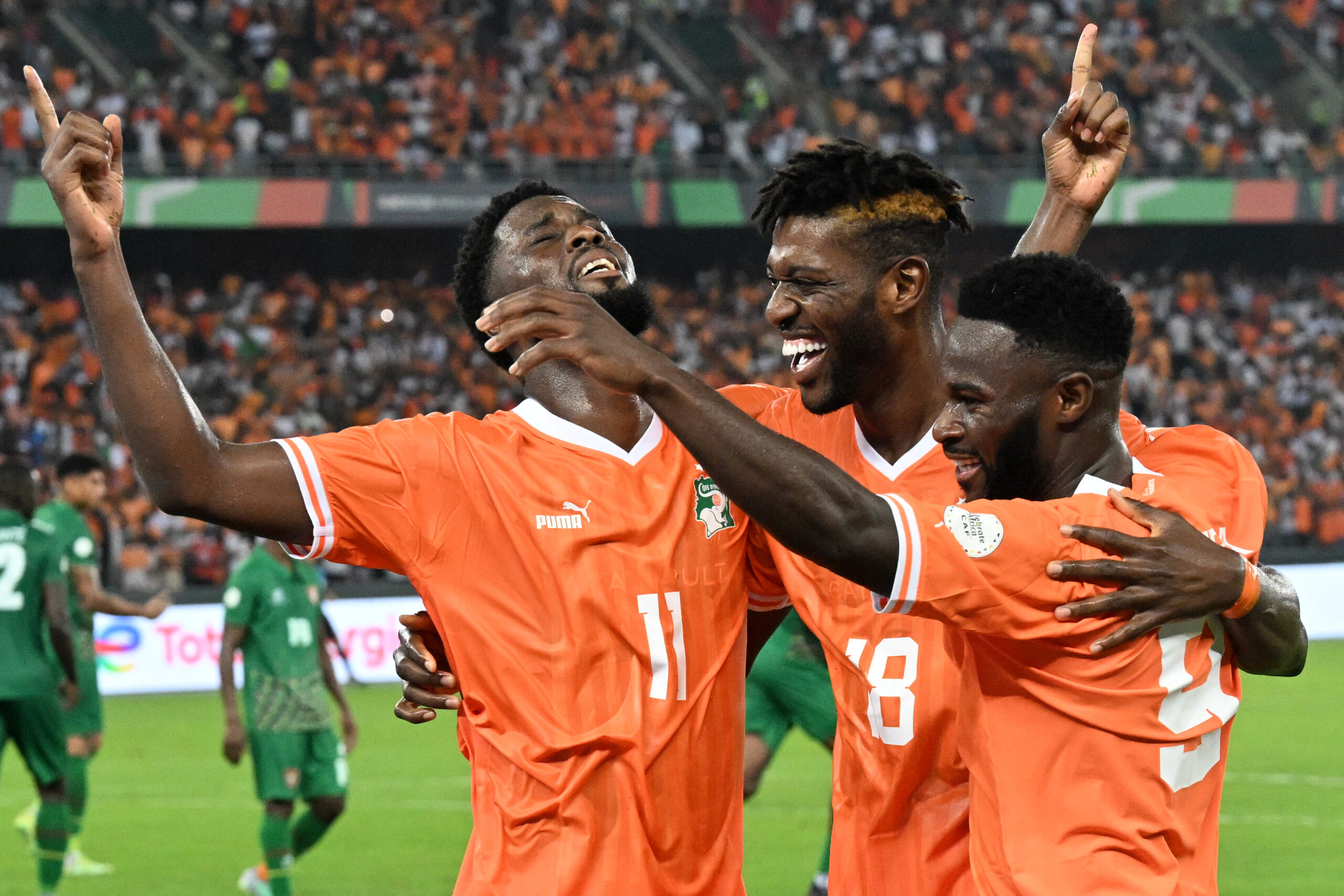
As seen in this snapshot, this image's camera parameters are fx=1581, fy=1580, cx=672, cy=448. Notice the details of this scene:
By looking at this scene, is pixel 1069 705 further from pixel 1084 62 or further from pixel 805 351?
pixel 1084 62

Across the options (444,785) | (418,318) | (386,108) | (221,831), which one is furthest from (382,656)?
(386,108)

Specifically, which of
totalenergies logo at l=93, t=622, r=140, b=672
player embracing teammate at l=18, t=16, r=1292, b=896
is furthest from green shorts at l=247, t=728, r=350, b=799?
totalenergies logo at l=93, t=622, r=140, b=672

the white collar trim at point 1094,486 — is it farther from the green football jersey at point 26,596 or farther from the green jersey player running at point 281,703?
the green football jersey at point 26,596

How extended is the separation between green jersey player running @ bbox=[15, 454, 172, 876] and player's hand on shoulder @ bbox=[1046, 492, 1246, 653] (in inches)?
282

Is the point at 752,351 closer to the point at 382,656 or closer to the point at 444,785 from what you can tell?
the point at 382,656

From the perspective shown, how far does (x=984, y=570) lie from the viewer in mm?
2510

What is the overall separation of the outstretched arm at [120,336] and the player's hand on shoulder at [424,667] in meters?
0.66

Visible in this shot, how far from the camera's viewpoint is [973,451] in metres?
2.77

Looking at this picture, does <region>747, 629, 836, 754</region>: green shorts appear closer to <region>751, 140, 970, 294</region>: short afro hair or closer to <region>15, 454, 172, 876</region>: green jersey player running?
<region>15, 454, 172, 876</region>: green jersey player running

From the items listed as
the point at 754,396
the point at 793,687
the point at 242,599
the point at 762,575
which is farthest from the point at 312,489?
the point at 242,599

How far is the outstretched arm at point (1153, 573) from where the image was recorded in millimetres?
2521

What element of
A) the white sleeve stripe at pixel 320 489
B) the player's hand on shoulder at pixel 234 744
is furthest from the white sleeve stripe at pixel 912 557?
the player's hand on shoulder at pixel 234 744

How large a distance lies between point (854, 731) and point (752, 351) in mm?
21357

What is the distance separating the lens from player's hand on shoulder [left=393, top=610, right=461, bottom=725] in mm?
3326
